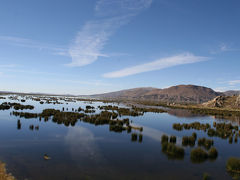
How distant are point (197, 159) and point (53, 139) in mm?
14842

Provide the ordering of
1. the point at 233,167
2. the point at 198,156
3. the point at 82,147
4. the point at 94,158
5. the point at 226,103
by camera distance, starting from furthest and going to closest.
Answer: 1. the point at 226,103
2. the point at 82,147
3. the point at 198,156
4. the point at 94,158
5. the point at 233,167

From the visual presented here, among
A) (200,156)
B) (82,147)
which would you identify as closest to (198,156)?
(200,156)

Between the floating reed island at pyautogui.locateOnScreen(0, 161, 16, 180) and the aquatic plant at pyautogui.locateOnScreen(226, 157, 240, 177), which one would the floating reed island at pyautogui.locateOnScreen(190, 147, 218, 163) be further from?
the floating reed island at pyautogui.locateOnScreen(0, 161, 16, 180)

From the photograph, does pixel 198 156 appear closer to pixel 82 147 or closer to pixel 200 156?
pixel 200 156

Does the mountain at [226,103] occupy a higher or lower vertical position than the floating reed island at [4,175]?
Result: higher

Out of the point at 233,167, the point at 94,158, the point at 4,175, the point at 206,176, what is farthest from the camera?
the point at 94,158

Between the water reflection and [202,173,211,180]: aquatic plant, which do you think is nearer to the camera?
[202,173,211,180]: aquatic plant

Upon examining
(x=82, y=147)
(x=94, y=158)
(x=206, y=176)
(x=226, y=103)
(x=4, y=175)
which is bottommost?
(x=206, y=176)

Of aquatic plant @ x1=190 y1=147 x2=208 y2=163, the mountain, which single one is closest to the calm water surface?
aquatic plant @ x1=190 y1=147 x2=208 y2=163

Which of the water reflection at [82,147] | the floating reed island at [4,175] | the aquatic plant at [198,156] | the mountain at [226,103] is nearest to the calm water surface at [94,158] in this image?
the water reflection at [82,147]

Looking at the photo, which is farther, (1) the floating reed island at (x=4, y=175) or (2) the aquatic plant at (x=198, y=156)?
(2) the aquatic plant at (x=198, y=156)

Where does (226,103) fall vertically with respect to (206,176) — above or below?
above

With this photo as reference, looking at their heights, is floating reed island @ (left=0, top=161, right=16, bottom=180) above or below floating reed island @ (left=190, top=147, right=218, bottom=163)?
above

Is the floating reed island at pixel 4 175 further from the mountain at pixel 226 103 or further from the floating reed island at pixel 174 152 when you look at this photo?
the mountain at pixel 226 103
